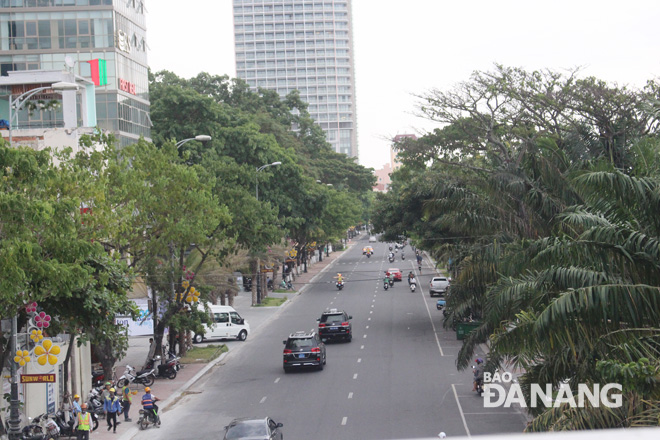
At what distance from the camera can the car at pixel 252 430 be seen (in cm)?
1735

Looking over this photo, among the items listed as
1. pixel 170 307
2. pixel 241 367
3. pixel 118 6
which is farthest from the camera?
pixel 118 6

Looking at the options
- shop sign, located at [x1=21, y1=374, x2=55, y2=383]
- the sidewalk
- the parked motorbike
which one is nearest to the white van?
the sidewalk

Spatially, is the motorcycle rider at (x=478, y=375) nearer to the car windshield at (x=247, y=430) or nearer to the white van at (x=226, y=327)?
the car windshield at (x=247, y=430)

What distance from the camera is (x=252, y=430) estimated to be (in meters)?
17.5

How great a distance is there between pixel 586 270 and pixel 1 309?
10.7 m

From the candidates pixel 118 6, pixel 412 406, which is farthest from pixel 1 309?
pixel 118 6

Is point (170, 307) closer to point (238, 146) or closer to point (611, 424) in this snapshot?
point (611, 424)

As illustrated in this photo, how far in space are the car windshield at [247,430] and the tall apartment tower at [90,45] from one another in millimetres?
25243

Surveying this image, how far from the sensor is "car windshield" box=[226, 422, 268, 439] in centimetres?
1742

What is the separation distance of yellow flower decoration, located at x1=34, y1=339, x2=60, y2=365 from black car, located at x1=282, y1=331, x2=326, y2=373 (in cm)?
1282

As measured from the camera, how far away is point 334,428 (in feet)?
65.9

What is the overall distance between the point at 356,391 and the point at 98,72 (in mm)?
23348

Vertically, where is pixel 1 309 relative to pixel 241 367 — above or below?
above

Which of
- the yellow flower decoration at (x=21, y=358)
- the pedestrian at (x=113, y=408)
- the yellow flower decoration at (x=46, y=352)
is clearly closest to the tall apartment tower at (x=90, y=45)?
the pedestrian at (x=113, y=408)
